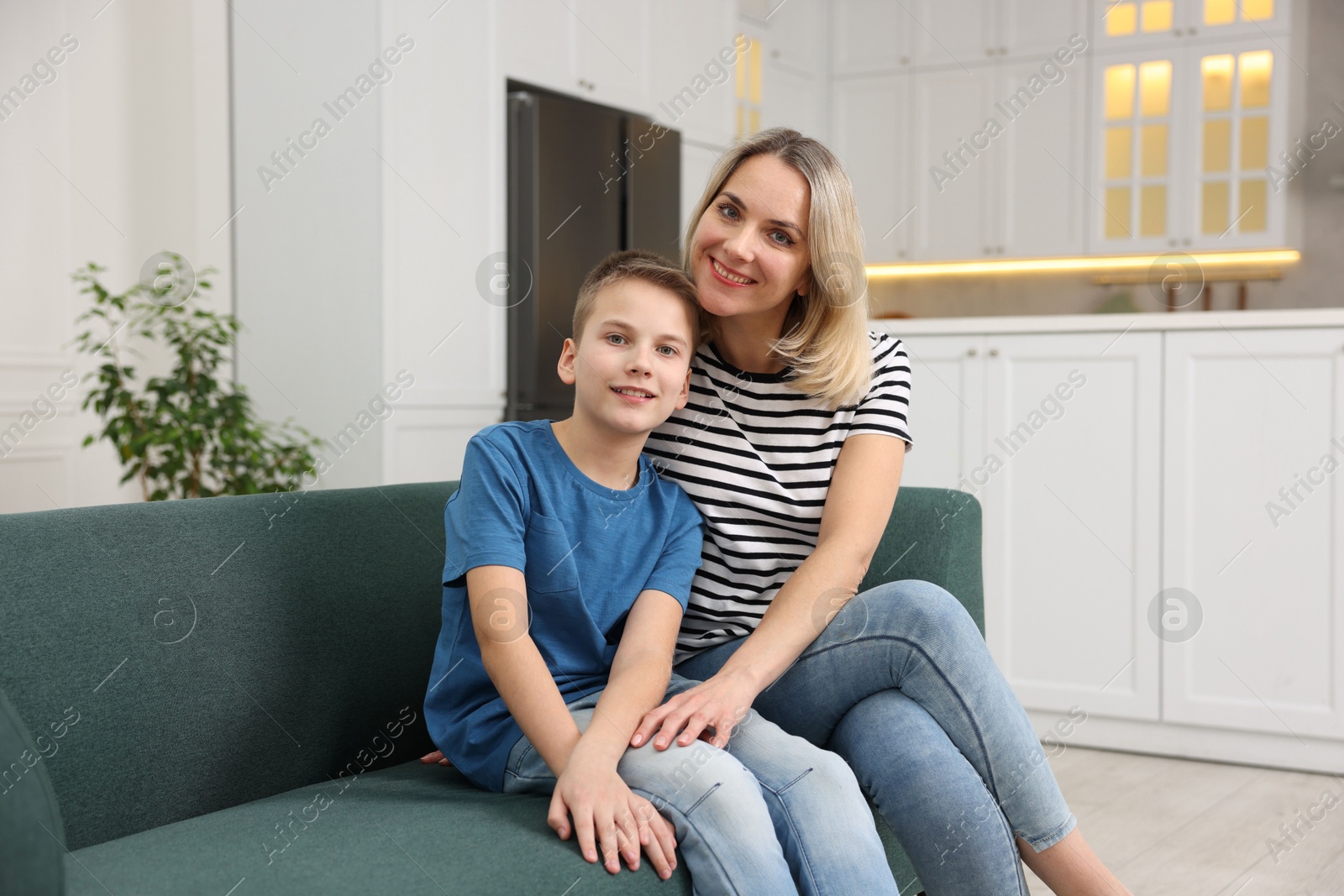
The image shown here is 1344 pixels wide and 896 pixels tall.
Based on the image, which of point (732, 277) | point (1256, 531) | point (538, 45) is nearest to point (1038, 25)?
point (538, 45)

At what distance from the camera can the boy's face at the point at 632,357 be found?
1222 millimetres

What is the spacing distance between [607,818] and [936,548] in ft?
Answer: 2.26

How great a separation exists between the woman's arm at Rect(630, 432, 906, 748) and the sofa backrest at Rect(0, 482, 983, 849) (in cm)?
22

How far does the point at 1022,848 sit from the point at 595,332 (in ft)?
2.29

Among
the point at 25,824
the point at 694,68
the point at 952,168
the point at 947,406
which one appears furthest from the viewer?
the point at 952,168

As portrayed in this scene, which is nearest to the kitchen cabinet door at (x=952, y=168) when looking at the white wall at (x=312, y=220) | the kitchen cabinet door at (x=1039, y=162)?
the kitchen cabinet door at (x=1039, y=162)

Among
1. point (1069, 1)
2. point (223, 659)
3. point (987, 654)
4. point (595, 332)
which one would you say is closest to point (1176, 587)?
point (987, 654)

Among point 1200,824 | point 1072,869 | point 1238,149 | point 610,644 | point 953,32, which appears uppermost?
point 953,32

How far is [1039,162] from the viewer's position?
14.3 ft

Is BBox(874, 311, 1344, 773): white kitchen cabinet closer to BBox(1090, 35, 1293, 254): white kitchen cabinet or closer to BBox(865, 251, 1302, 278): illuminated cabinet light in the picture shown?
BBox(865, 251, 1302, 278): illuminated cabinet light

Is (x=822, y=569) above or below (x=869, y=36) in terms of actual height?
below

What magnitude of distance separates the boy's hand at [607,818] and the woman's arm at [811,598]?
75 millimetres

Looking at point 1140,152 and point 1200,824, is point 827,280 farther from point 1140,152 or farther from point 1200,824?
point 1140,152

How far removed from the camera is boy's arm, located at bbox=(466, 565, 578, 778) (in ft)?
3.52
